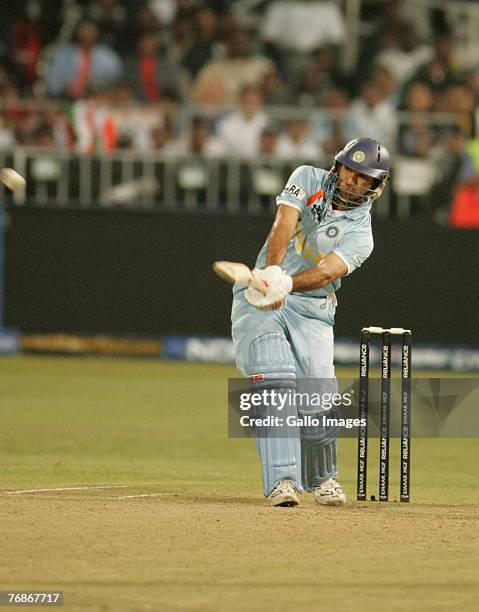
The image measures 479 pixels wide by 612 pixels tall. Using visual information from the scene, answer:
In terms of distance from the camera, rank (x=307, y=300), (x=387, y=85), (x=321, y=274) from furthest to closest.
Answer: (x=387, y=85) < (x=307, y=300) < (x=321, y=274)

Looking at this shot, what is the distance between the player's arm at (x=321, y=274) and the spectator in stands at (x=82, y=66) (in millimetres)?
10980

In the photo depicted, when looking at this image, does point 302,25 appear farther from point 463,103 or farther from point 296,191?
point 296,191

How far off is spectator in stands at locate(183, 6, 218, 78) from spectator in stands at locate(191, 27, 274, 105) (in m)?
0.16

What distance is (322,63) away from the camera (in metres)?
19.6

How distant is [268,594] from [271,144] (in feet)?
40.2

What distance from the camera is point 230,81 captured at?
19.0 meters

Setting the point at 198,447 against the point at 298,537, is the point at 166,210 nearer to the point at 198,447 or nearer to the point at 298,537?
the point at 198,447

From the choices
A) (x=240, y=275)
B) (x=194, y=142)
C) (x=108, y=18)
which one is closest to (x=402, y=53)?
(x=194, y=142)

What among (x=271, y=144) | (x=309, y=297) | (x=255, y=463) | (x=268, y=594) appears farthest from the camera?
(x=271, y=144)

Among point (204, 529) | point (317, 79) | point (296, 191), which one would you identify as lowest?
point (204, 529)

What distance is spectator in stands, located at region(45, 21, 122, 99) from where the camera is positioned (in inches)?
733

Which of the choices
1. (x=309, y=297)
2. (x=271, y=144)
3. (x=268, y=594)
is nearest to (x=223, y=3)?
(x=271, y=144)

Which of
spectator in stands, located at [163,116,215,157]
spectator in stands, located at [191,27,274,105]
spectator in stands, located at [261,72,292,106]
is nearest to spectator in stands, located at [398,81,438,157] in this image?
spectator in stands, located at [261,72,292,106]

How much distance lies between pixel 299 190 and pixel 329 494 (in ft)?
5.79
